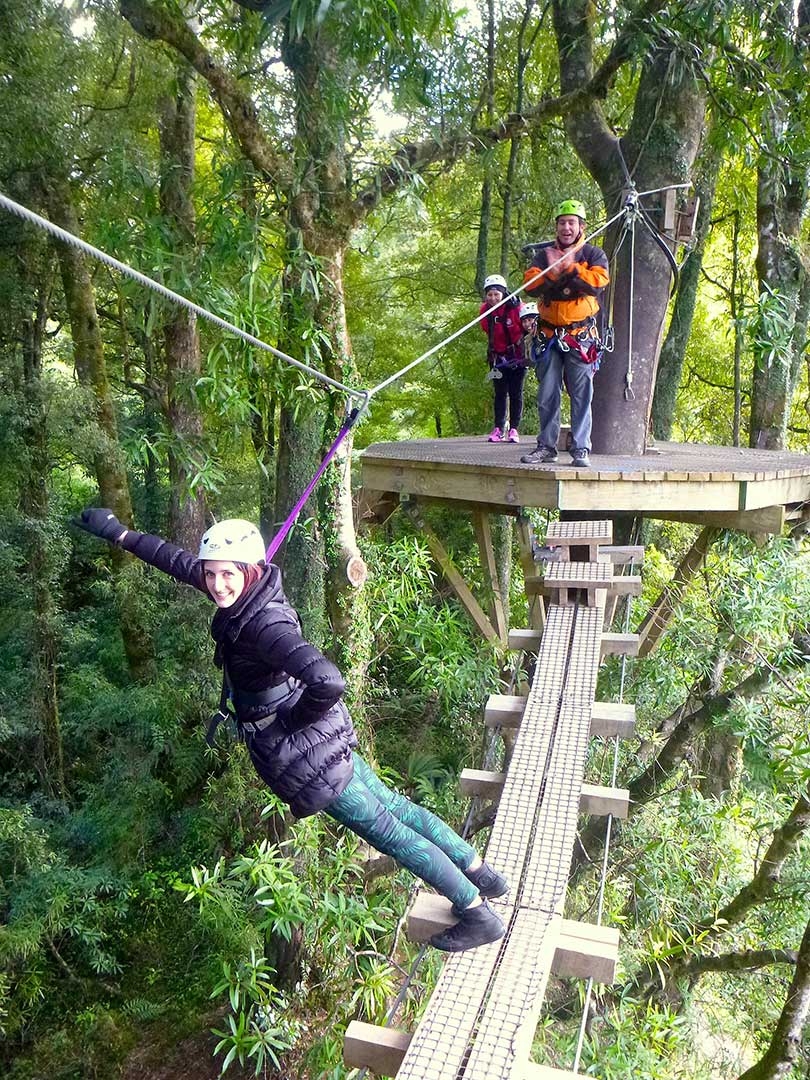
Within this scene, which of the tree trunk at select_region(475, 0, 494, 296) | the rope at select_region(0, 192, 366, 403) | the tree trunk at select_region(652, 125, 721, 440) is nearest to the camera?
the rope at select_region(0, 192, 366, 403)

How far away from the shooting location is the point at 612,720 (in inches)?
122

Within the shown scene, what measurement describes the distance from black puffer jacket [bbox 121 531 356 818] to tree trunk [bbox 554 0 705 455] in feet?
11.9

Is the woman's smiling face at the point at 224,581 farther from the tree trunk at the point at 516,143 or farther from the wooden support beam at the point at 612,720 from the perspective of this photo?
the tree trunk at the point at 516,143

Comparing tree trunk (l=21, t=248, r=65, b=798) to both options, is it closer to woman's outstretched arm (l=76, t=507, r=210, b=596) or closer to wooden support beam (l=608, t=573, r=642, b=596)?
woman's outstretched arm (l=76, t=507, r=210, b=596)

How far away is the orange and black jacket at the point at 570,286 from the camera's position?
3830 mm

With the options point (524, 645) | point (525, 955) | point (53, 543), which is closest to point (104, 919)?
point (53, 543)

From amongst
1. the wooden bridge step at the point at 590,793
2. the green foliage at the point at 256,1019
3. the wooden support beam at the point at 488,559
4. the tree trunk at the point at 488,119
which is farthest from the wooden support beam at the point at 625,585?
the tree trunk at the point at 488,119

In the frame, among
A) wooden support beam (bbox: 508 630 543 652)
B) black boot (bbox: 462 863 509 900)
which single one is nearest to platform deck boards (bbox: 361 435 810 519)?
wooden support beam (bbox: 508 630 543 652)

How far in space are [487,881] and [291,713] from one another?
0.92 meters

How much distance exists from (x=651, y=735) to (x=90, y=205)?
6.62m

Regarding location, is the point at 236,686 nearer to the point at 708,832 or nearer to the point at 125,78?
the point at 708,832

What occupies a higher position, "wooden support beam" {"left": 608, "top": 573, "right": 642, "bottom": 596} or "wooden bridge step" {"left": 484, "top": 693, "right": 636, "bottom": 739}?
"wooden support beam" {"left": 608, "top": 573, "right": 642, "bottom": 596}

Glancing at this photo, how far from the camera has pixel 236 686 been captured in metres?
2.11

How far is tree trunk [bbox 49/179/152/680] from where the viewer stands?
6.76 meters
